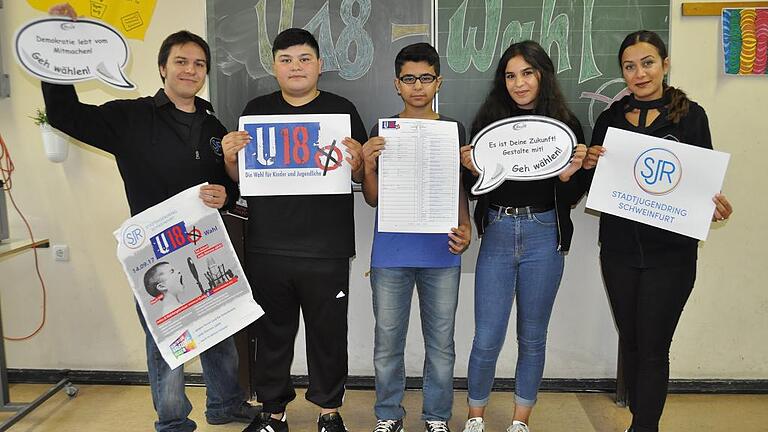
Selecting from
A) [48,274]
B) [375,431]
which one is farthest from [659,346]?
[48,274]

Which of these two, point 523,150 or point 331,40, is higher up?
point 331,40

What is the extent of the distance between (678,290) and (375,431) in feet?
4.37

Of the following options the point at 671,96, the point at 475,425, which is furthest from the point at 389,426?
the point at 671,96

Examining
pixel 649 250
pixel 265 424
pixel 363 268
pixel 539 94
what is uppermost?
pixel 539 94

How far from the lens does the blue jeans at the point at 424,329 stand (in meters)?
2.43

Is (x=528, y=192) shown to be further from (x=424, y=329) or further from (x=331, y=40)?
(x=331, y=40)

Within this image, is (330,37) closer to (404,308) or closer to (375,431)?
(404,308)

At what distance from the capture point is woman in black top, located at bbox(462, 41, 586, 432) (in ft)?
7.53

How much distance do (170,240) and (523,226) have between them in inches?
52.6

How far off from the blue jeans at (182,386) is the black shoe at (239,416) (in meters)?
0.01

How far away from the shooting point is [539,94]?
7.60 ft

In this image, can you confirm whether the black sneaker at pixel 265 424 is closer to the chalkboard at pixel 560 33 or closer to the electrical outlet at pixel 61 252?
the electrical outlet at pixel 61 252

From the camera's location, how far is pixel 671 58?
2.95 m

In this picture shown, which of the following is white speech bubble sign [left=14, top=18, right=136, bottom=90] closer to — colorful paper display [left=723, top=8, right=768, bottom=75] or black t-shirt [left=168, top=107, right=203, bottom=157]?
black t-shirt [left=168, top=107, right=203, bottom=157]
